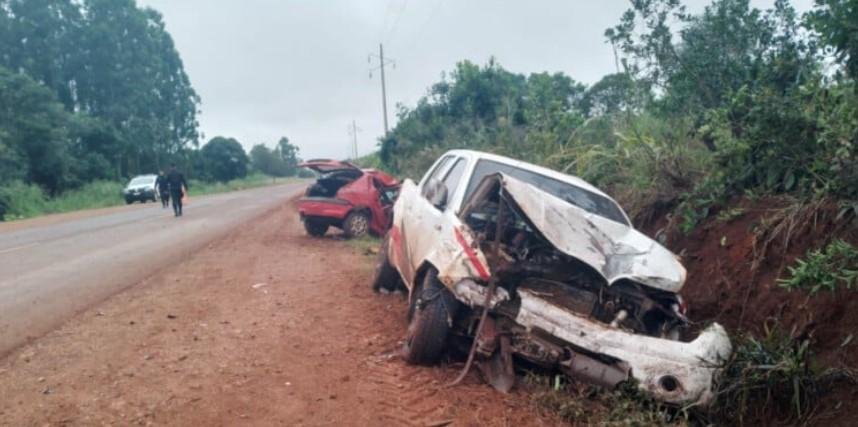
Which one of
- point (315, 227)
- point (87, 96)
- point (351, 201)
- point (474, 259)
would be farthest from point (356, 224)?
point (87, 96)

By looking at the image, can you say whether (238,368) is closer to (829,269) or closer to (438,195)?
(438,195)

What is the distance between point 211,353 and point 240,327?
85cm

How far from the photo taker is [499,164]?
6605mm

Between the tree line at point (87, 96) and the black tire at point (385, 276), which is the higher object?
the tree line at point (87, 96)

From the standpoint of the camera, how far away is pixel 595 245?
207 inches

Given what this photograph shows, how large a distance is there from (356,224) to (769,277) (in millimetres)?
8742

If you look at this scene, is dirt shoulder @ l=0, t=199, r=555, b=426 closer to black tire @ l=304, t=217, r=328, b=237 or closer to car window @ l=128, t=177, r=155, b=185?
black tire @ l=304, t=217, r=328, b=237

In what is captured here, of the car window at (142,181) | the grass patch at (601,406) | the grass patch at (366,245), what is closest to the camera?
the grass patch at (601,406)

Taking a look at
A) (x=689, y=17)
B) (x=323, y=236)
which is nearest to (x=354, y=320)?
(x=689, y=17)

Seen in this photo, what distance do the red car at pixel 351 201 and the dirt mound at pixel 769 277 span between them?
7049 mm

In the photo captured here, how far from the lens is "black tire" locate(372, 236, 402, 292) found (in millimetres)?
8148

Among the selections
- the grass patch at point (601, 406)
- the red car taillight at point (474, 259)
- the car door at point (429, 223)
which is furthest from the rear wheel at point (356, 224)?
the grass patch at point (601, 406)

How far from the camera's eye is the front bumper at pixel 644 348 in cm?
441

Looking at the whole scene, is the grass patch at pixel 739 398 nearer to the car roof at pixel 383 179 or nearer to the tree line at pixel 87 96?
the car roof at pixel 383 179
